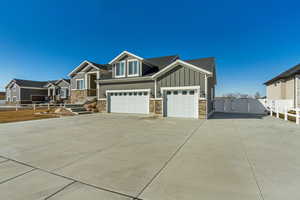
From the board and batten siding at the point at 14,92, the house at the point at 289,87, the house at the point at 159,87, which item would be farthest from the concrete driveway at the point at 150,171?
the board and batten siding at the point at 14,92

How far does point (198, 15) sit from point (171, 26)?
268cm

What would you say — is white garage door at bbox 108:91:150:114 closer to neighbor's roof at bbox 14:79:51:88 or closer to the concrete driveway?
the concrete driveway

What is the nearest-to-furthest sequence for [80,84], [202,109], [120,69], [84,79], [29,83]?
[202,109] < [120,69] < [84,79] < [80,84] < [29,83]

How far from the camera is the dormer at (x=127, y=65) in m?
13.8

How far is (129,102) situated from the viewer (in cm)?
1397

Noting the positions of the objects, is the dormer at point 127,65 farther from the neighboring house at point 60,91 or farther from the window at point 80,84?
the neighboring house at point 60,91

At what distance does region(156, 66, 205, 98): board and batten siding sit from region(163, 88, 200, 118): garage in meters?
0.43

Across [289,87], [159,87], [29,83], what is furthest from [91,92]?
[29,83]

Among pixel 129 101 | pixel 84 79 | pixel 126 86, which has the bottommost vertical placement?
pixel 129 101

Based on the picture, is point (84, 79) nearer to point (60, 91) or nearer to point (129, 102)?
point (129, 102)

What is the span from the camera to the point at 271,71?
22562 mm

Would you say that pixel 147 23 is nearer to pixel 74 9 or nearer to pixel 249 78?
pixel 74 9

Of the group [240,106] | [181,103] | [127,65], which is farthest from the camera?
[240,106]

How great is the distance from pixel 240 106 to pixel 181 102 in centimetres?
867
